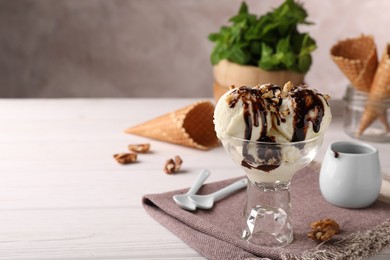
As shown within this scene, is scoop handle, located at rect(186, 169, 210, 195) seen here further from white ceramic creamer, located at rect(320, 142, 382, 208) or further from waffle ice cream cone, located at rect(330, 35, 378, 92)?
waffle ice cream cone, located at rect(330, 35, 378, 92)

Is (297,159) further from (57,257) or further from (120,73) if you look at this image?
(120,73)

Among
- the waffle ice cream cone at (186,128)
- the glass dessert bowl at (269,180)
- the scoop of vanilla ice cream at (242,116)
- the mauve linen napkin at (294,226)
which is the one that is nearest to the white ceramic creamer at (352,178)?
the mauve linen napkin at (294,226)

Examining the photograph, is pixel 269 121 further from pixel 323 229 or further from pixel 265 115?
pixel 323 229

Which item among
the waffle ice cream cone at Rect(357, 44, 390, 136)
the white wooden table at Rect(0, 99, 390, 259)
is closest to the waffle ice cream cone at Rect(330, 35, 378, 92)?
the waffle ice cream cone at Rect(357, 44, 390, 136)

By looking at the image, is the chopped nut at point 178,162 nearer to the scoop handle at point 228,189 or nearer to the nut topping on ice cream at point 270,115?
the scoop handle at point 228,189

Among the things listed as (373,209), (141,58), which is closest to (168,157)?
(373,209)

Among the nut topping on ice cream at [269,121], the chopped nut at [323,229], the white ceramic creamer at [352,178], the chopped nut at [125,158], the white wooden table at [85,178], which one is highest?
the nut topping on ice cream at [269,121]

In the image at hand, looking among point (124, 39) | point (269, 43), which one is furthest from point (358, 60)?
point (124, 39)
